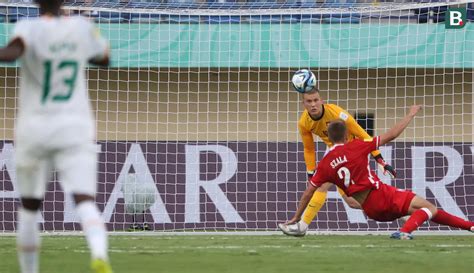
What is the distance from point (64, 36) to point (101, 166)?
10756mm

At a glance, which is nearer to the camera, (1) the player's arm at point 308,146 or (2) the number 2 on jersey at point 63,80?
(2) the number 2 on jersey at point 63,80

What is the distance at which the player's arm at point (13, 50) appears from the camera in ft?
19.3

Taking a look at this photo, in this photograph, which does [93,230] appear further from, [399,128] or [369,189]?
[369,189]

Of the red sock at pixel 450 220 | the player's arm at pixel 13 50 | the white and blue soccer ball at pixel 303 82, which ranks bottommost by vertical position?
the red sock at pixel 450 220

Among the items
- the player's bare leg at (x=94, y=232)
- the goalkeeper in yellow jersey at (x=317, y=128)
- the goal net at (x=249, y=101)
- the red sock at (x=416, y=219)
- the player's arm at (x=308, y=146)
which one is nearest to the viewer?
the player's bare leg at (x=94, y=232)

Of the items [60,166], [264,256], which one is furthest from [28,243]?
[264,256]

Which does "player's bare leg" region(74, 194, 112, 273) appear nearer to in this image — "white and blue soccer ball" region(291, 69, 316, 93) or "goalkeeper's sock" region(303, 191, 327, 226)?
"goalkeeper's sock" region(303, 191, 327, 226)

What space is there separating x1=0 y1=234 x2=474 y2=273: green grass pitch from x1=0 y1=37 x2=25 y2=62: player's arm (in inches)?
89.2

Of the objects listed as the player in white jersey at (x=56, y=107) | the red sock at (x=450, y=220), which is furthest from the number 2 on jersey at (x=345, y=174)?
the player in white jersey at (x=56, y=107)

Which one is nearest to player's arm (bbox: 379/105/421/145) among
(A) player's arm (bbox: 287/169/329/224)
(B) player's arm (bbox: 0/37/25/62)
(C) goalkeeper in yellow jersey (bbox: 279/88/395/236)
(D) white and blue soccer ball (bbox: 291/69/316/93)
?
(A) player's arm (bbox: 287/169/329/224)

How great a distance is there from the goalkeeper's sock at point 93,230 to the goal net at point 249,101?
10476 mm

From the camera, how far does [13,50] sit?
596 centimetres

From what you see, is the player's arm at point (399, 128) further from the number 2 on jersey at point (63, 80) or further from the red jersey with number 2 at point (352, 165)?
the number 2 on jersey at point (63, 80)

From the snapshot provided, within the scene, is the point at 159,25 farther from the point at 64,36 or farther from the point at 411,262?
the point at 64,36
